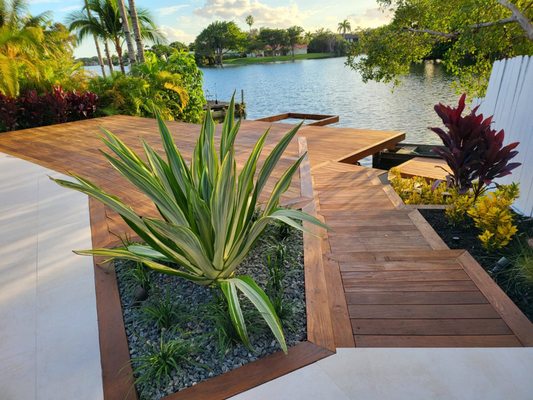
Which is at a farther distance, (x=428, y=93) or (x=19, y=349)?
(x=428, y=93)

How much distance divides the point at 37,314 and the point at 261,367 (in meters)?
1.17

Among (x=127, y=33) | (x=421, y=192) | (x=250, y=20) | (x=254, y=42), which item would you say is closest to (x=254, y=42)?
(x=254, y=42)

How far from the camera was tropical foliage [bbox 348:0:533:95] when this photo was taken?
4402 mm

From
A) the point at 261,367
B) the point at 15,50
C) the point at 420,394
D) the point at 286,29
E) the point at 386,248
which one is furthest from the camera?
the point at 286,29

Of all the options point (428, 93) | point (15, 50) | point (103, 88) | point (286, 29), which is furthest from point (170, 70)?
point (286, 29)

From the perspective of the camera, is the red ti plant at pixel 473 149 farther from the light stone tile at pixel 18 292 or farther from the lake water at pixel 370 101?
the lake water at pixel 370 101

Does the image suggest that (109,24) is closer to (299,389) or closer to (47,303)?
(47,303)

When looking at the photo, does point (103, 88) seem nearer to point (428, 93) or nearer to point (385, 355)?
point (385, 355)

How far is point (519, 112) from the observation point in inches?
107

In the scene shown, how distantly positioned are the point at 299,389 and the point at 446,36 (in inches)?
208

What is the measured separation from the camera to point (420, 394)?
1179 millimetres

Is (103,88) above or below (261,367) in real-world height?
above

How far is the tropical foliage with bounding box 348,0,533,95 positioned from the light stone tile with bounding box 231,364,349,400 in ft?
15.2

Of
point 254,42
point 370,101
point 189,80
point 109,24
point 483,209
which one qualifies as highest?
point 254,42
